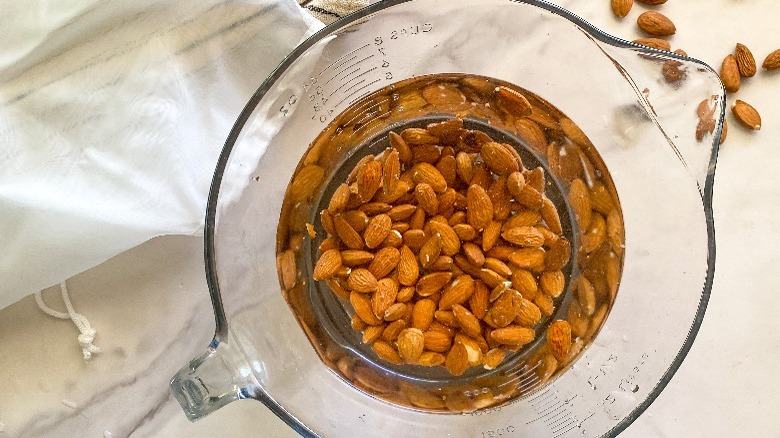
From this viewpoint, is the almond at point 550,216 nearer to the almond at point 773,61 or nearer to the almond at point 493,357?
the almond at point 493,357

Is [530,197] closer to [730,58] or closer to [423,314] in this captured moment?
[423,314]

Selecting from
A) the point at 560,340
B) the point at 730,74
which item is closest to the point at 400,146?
the point at 560,340

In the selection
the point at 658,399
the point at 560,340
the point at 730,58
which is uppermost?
the point at 730,58

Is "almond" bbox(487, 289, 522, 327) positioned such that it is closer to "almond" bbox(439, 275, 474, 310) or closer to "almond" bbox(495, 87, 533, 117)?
"almond" bbox(439, 275, 474, 310)

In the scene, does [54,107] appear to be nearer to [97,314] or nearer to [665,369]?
[97,314]

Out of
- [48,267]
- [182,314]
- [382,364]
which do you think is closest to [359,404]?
[382,364]

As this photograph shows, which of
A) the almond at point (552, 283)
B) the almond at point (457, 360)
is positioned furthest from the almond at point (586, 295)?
the almond at point (457, 360)
